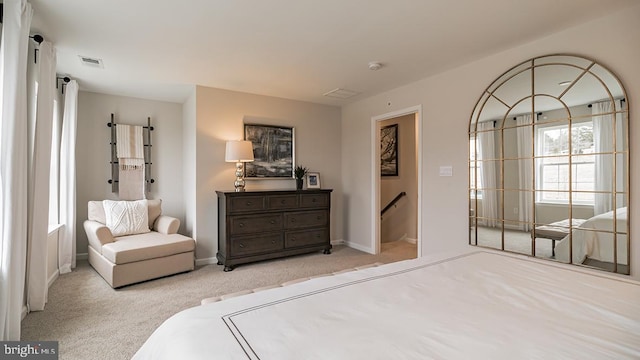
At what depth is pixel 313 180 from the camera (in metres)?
4.89

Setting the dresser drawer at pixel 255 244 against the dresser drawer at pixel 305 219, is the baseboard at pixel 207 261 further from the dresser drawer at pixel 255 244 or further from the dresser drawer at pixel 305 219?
the dresser drawer at pixel 305 219

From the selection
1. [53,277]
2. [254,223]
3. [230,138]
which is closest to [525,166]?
[254,223]

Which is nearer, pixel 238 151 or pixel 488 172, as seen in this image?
pixel 488 172

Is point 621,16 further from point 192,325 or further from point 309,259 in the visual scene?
point 309,259

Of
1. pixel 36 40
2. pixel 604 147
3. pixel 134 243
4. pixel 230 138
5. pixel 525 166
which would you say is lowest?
pixel 134 243

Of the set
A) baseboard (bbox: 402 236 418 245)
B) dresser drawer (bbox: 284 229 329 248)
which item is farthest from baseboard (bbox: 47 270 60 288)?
baseboard (bbox: 402 236 418 245)

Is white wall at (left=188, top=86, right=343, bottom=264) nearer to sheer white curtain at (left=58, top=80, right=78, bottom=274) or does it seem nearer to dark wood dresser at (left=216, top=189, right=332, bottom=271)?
dark wood dresser at (left=216, top=189, right=332, bottom=271)

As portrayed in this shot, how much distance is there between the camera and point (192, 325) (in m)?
0.99

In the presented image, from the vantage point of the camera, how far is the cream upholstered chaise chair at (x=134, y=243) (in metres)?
3.16

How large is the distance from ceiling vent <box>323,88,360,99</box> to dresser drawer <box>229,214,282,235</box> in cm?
198

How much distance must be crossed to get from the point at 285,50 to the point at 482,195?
8.53ft

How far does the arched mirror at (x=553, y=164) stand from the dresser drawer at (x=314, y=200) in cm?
208

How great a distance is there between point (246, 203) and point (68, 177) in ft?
7.32

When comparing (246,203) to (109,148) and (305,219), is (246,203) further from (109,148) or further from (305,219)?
(109,148)
